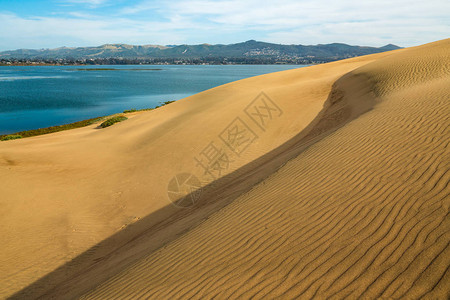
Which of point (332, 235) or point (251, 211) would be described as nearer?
point (332, 235)

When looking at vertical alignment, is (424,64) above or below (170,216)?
above

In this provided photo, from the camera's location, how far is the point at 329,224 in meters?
4.14

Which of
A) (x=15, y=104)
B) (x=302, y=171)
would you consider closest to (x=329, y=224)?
(x=302, y=171)

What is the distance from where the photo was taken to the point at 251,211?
536 cm

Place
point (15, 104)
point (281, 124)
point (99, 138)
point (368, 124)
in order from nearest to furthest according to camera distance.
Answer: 1. point (368, 124)
2. point (281, 124)
3. point (99, 138)
4. point (15, 104)

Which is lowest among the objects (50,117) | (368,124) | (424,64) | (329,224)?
(50,117)

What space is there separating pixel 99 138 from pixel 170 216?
9661mm

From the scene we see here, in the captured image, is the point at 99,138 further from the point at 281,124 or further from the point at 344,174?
the point at 344,174

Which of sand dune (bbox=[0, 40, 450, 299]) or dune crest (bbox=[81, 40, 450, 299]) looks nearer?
dune crest (bbox=[81, 40, 450, 299])

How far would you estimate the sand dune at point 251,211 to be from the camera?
3.33 m

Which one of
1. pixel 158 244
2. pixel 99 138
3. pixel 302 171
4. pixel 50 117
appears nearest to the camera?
pixel 158 244

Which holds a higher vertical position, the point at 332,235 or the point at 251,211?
the point at 332,235

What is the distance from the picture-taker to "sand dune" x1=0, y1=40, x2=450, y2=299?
3328mm

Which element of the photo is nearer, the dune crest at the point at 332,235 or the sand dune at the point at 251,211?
the dune crest at the point at 332,235
